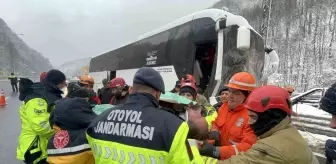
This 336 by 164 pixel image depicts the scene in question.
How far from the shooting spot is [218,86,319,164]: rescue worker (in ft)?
6.03

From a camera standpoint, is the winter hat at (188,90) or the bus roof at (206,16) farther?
the bus roof at (206,16)

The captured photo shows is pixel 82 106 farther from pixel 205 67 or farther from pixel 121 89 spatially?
pixel 205 67

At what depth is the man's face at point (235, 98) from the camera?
2990mm

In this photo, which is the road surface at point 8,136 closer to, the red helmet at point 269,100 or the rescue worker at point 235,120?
the rescue worker at point 235,120

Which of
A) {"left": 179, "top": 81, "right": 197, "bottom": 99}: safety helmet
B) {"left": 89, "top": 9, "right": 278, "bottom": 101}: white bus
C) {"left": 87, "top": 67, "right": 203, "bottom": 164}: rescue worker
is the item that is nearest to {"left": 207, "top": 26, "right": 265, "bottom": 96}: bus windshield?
{"left": 89, "top": 9, "right": 278, "bottom": 101}: white bus

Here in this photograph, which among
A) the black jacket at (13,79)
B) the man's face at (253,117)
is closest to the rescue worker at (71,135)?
the man's face at (253,117)

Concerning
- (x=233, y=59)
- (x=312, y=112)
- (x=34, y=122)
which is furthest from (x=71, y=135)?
(x=312, y=112)

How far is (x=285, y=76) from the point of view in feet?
147

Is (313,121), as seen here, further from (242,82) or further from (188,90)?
(242,82)

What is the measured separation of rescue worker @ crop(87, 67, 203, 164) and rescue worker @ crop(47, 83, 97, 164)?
37cm

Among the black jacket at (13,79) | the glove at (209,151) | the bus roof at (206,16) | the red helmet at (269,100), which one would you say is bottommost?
the black jacket at (13,79)

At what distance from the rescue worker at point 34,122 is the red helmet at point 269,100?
2257mm

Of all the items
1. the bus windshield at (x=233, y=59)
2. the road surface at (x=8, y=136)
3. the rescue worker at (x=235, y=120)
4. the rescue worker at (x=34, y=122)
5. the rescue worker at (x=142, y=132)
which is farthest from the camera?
the bus windshield at (x=233, y=59)

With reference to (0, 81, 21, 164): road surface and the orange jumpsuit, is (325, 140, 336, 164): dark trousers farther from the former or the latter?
(0, 81, 21, 164): road surface
